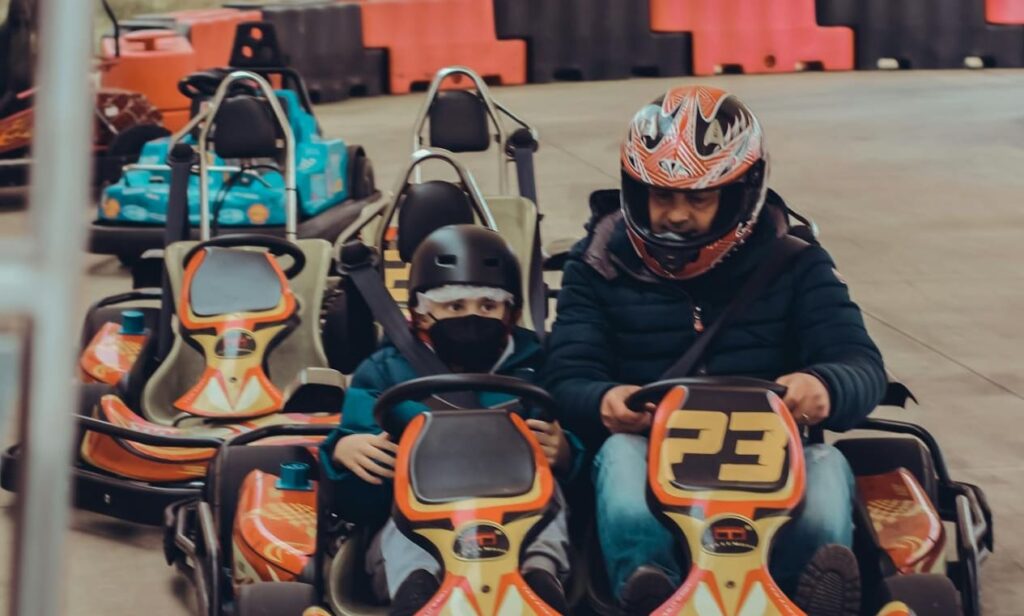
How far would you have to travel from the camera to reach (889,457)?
356 cm

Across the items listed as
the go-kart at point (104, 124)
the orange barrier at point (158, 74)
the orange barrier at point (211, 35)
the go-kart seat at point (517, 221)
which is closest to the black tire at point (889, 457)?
the go-kart seat at point (517, 221)

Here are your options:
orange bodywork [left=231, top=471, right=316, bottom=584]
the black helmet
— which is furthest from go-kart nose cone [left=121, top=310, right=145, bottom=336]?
the black helmet

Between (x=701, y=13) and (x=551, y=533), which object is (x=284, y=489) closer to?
(x=551, y=533)

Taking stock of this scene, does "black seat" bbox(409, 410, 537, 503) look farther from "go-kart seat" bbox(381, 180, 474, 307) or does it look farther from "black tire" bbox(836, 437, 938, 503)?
"go-kart seat" bbox(381, 180, 474, 307)

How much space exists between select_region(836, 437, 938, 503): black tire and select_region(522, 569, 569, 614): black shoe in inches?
34.8

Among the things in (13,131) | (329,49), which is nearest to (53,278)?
(13,131)

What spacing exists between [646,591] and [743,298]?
0.64 metres

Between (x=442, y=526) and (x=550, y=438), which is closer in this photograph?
(x=442, y=526)

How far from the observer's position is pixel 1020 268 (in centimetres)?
760

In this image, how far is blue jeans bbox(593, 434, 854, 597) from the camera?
2.90 m

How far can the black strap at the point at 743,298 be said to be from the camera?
10.4 ft

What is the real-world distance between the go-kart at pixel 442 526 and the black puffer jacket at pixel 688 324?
0.13m

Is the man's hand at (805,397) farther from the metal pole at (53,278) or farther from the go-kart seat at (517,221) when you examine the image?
the metal pole at (53,278)

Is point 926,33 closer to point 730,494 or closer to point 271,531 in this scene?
point 271,531
